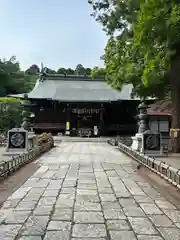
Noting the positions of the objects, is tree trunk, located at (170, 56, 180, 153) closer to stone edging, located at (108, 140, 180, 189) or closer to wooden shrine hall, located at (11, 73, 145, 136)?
stone edging, located at (108, 140, 180, 189)

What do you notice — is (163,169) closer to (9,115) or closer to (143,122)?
(143,122)

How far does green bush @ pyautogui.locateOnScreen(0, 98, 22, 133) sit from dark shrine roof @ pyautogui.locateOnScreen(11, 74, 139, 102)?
293 centimetres

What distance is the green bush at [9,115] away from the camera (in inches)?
1206

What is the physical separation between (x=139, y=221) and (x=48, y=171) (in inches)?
217

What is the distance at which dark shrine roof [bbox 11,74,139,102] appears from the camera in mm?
35594

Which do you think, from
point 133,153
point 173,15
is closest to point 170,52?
point 173,15

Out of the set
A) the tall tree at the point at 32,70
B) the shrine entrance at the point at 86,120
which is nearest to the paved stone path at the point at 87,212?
the shrine entrance at the point at 86,120

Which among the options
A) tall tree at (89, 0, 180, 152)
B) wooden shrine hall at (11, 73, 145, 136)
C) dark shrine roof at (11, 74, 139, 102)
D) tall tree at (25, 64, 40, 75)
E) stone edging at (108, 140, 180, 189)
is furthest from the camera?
tall tree at (25, 64, 40, 75)

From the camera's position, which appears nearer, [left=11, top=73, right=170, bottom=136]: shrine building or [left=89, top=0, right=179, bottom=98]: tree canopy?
[left=89, top=0, right=179, bottom=98]: tree canopy

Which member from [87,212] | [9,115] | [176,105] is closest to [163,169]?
[87,212]

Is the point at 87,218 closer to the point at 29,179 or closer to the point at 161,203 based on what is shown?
the point at 161,203

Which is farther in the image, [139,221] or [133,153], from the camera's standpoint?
[133,153]

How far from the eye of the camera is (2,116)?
30.6m

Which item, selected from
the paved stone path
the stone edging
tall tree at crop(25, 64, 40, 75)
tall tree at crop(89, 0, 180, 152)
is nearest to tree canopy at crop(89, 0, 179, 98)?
tall tree at crop(89, 0, 180, 152)
